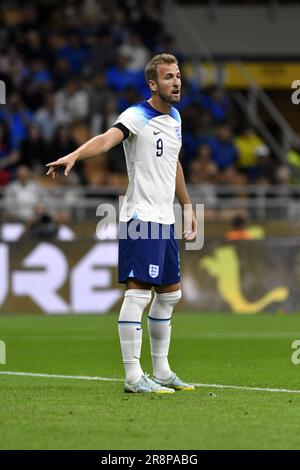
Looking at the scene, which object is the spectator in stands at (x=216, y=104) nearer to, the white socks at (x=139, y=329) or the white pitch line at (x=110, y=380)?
the white pitch line at (x=110, y=380)

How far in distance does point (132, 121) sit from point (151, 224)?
0.76 metres

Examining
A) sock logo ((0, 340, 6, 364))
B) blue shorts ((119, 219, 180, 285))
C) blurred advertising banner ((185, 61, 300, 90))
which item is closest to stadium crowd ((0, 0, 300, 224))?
blurred advertising banner ((185, 61, 300, 90))

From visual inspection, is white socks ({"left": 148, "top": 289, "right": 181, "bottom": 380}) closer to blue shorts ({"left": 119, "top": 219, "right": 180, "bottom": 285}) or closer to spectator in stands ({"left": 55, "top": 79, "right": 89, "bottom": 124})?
blue shorts ({"left": 119, "top": 219, "right": 180, "bottom": 285})

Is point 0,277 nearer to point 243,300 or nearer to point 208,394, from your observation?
point 243,300

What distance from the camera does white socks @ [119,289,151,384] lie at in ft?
30.7

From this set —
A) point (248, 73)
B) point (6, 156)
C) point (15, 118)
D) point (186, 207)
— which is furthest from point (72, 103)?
point (186, 207)

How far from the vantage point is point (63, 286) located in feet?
64.7

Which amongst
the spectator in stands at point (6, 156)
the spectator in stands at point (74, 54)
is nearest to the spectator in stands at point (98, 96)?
the spectator in stands at point (74, 54)

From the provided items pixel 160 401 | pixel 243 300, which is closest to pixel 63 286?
pixel 243 300

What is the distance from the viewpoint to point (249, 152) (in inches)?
1015

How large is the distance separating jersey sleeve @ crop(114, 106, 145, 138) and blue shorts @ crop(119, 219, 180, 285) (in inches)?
26.1

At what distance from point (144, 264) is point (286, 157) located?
17901 mm

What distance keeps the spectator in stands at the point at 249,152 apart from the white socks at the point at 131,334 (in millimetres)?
14930

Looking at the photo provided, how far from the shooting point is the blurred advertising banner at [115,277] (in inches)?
778
